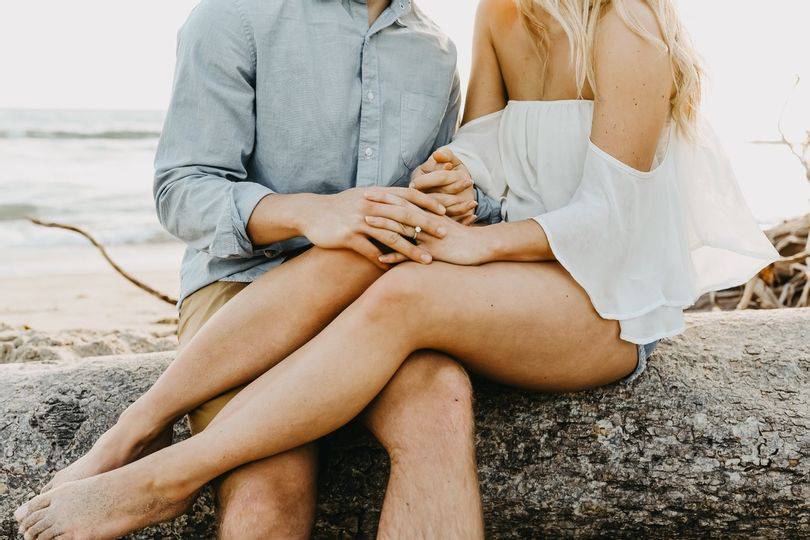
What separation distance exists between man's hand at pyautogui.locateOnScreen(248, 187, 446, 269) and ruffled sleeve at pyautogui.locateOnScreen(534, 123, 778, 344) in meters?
0.31

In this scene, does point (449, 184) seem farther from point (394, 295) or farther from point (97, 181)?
point (97, 181)

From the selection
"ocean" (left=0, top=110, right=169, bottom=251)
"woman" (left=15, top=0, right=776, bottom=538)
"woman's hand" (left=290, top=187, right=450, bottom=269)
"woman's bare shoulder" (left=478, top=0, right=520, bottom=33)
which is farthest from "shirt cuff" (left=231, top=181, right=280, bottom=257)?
"ocean" (left=0, top=110, right=169, bottom=251)

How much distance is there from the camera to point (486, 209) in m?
2.39

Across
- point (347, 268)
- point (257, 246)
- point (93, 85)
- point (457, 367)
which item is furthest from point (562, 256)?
point (93, 85)

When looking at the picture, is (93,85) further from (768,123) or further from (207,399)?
(207,399)

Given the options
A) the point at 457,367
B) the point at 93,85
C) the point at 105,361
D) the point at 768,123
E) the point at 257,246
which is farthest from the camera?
the point at 93,85

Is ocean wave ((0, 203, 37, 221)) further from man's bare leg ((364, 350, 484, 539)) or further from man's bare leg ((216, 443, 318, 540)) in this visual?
man's bare leg ((364, 350, 484, 539))

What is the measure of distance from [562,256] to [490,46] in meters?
0.81

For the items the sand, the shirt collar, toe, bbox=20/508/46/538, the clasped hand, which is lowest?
the sand

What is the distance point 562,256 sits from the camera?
6.56 feet

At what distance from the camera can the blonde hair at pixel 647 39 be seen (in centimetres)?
211

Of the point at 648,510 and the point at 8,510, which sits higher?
the point at 648,510

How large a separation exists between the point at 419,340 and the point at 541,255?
42 cm

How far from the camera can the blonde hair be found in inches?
82.9
